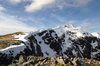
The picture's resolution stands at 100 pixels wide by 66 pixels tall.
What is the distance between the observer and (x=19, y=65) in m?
195

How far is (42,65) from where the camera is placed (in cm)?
19600

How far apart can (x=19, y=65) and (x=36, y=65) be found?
50.2ft

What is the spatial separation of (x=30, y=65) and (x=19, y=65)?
8.92m

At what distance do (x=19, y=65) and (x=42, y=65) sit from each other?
18.7m

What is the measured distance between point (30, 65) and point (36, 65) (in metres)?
9.04

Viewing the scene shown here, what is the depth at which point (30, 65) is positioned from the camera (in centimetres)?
19612

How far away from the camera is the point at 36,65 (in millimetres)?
188875

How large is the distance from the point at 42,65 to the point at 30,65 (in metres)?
9.81
